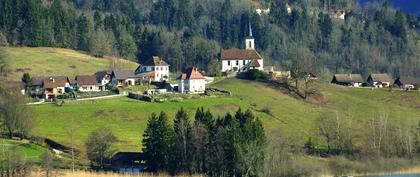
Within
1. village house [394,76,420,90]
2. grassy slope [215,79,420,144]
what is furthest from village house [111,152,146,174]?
village house [394,76,420,90]

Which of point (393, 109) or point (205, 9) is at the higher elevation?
point (205, 9)

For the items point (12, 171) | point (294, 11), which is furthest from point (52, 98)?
point (294, 11)

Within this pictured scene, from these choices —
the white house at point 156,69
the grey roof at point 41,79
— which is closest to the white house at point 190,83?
the white house at point 156,69

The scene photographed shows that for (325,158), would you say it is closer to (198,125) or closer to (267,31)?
(198,125)

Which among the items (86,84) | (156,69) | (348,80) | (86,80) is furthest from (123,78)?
(348,80)

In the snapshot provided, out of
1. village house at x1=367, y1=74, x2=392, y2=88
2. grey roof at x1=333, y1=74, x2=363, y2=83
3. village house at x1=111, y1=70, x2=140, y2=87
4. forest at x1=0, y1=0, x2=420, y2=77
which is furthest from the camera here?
forest at x1=0, y1=0, x2=420, y2=77

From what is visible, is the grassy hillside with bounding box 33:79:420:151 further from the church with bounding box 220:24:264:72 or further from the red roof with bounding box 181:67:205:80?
the church with bounding box 220:24:264:72
